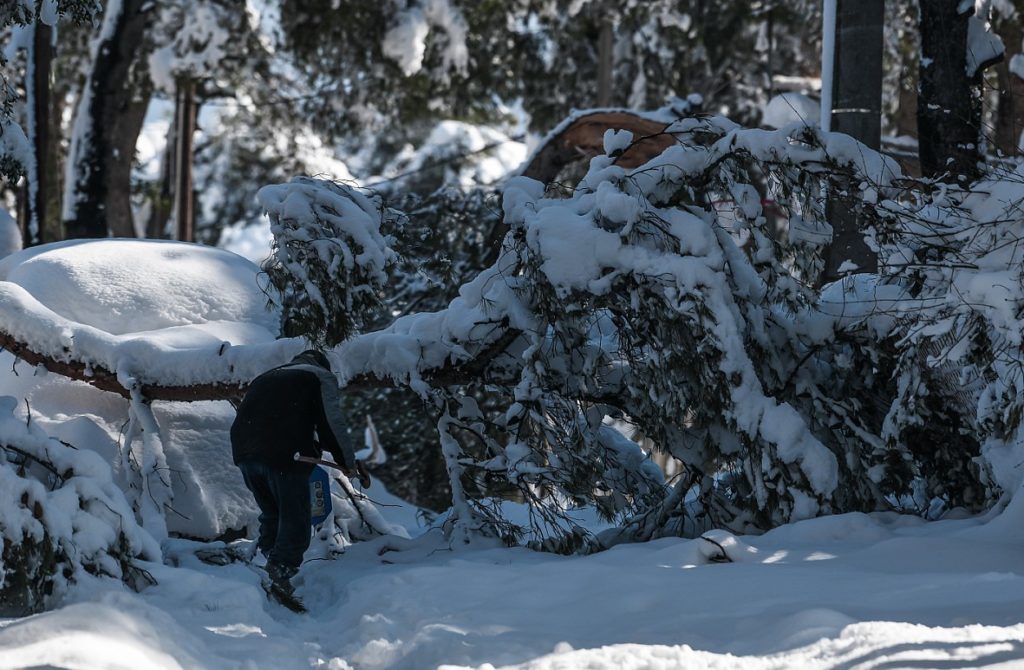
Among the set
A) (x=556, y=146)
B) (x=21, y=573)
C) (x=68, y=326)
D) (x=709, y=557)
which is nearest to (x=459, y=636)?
(x=709, y=557)

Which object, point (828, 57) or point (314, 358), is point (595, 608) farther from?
point (828, 57)

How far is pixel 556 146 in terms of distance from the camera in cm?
1072

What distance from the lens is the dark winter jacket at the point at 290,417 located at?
243 inches

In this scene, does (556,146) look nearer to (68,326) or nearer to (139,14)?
(68,326)

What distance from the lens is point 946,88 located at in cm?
827

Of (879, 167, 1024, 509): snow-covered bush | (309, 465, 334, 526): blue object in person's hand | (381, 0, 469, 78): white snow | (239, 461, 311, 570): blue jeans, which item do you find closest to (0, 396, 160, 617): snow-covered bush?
(239, 461, 311, 570): blue jeans

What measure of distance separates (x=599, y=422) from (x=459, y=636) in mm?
2571

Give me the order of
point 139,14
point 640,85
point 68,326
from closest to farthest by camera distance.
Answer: point 68,326 < point 139,14 < point 640,85

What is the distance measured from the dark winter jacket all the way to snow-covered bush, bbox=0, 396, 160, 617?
1093 mm

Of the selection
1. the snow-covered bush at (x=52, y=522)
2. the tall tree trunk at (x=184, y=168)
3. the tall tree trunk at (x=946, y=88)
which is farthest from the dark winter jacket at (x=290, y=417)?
the tall tree trunk at (x=184, y=168)

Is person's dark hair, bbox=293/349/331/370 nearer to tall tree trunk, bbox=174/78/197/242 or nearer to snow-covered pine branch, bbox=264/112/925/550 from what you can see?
snow-covered pine branch, bbox=264/112/925/550

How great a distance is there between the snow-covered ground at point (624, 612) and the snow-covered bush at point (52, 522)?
0.14 m

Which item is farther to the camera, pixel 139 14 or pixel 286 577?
pixel 139 14

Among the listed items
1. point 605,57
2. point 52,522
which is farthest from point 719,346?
point 605,57
